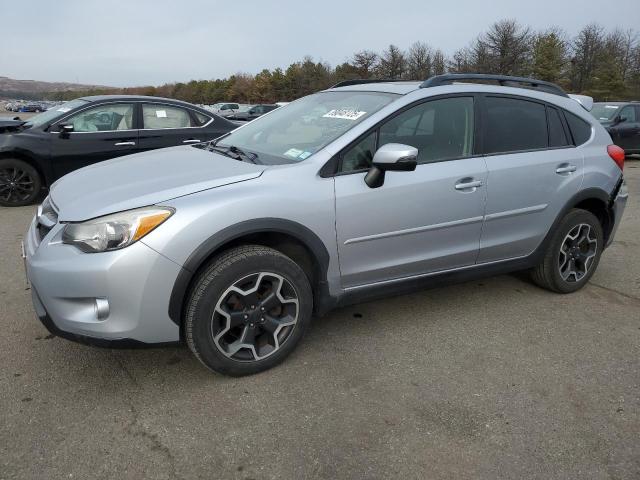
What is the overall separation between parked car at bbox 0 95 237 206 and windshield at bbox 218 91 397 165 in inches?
153

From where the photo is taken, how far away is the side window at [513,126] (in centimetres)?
353

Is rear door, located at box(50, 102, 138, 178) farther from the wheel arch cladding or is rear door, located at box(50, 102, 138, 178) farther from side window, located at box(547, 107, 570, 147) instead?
side window, located at box(547, 107, 570, 147)

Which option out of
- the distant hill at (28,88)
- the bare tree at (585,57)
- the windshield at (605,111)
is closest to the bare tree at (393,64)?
the bare tree at (585,57)

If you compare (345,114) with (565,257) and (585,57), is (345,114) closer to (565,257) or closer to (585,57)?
(565,257)

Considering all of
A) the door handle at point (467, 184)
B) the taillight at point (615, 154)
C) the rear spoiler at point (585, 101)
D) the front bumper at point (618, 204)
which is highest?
the rear spoiler at point (585, 101)

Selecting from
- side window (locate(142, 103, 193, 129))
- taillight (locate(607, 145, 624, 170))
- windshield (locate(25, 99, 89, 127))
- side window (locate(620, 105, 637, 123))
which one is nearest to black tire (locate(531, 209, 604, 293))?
taillight (locate(607, 145, 624, 170))

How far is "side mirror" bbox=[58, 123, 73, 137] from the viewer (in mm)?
6957

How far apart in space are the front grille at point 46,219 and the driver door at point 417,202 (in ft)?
5.00

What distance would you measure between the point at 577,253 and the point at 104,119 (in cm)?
618

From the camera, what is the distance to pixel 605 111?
13312mm

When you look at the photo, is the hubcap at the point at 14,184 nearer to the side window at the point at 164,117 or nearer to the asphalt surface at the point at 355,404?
the side window at the point at 164,117

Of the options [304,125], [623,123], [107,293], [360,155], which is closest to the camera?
[107,293]

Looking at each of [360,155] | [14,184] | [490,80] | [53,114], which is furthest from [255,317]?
[53,114]

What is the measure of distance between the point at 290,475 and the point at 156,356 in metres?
1.27
